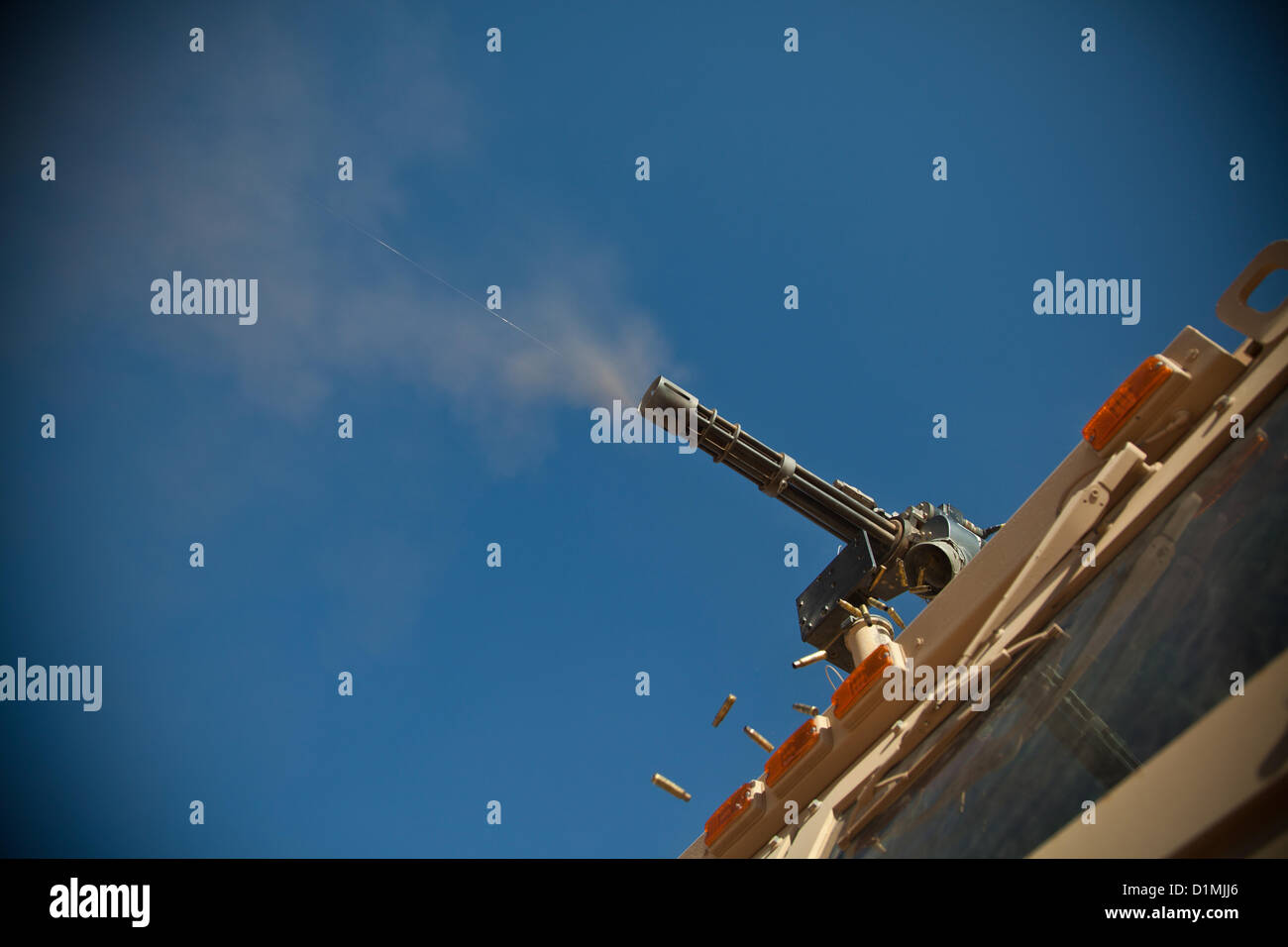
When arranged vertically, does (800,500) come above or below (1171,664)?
above

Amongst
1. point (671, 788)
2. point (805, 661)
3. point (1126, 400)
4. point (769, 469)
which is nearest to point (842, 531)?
point (769, 469)

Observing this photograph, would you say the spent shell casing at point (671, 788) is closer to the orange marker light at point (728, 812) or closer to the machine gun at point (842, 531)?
the orange marker light at point (728, 812)

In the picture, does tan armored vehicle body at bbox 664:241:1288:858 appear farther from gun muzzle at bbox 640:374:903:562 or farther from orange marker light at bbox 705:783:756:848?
gun muzzle at bbox 640:374:903:562

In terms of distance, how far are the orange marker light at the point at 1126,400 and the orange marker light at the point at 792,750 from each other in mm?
3466

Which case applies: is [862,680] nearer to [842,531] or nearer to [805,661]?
[805,661]

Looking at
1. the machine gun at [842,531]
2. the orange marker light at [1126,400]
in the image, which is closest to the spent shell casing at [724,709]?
the machine gun at [842,531]

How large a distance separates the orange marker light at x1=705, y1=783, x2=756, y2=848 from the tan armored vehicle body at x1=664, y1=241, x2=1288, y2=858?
0.11ft

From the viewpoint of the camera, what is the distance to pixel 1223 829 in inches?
119

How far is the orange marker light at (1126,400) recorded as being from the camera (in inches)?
232

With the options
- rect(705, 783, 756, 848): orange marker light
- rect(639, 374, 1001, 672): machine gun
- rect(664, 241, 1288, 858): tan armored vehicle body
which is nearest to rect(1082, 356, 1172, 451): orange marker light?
rect(664, 241, 1288, 858): tan armored vehicle body

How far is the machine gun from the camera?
461 inches

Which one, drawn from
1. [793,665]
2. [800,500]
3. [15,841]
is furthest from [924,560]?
[15,841]

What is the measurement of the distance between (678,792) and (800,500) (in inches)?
216
